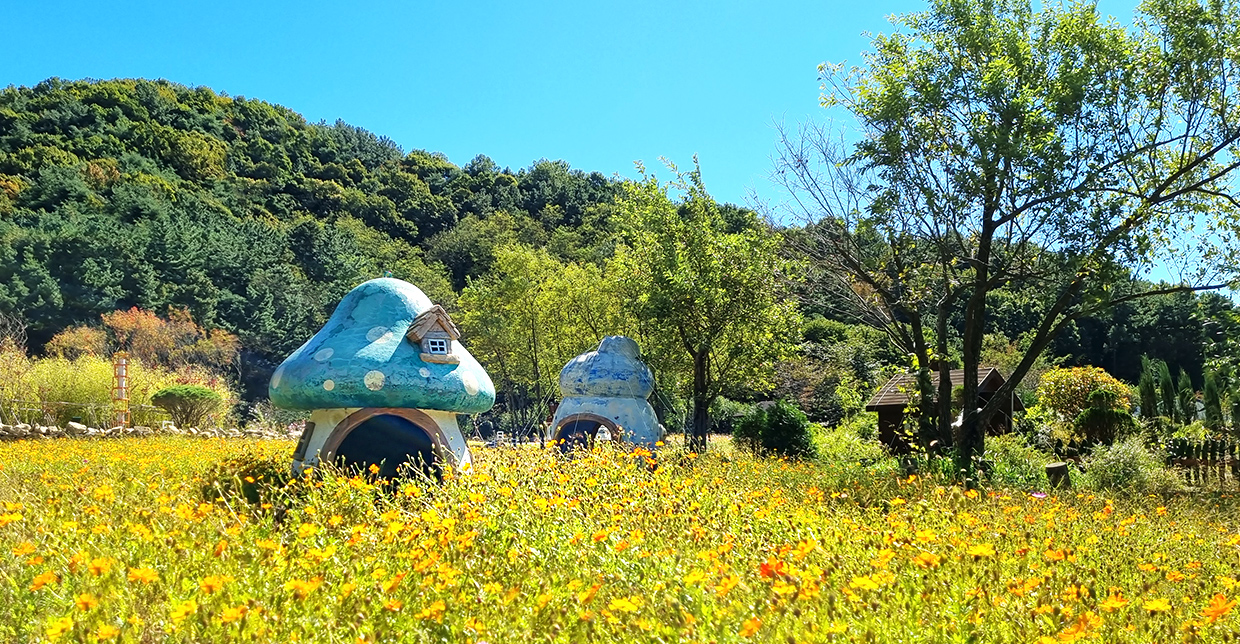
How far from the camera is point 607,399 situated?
11.7 meters

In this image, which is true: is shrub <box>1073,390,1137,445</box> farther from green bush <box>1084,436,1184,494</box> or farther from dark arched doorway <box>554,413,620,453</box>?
dark arched doorway <box>554,413,620,453</box>

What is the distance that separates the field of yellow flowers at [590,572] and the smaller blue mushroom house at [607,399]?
5.84 meters

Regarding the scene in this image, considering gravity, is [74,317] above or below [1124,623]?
above

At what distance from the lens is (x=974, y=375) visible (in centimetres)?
1139

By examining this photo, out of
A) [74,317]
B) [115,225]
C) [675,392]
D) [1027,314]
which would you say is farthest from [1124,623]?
[115,225]

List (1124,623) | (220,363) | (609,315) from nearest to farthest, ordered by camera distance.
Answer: (1124,623) → (609,315) → (220,363)

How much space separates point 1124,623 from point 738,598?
1.33 m

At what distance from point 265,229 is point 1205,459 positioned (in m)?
44.7

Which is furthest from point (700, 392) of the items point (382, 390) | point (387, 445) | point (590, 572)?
point (590, 572)

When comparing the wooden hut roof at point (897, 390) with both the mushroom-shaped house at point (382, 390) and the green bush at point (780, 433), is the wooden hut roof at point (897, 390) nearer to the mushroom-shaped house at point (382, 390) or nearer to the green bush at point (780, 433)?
the green bush at point (780, 433)

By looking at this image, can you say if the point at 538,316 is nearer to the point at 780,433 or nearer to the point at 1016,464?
the point at 780,433

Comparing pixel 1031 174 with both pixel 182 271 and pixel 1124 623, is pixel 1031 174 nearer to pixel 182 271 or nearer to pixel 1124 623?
pixel 1124 623

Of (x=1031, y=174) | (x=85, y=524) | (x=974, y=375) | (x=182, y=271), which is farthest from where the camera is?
(x=182, y=271)

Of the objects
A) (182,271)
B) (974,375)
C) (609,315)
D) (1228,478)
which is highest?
(182,271)
